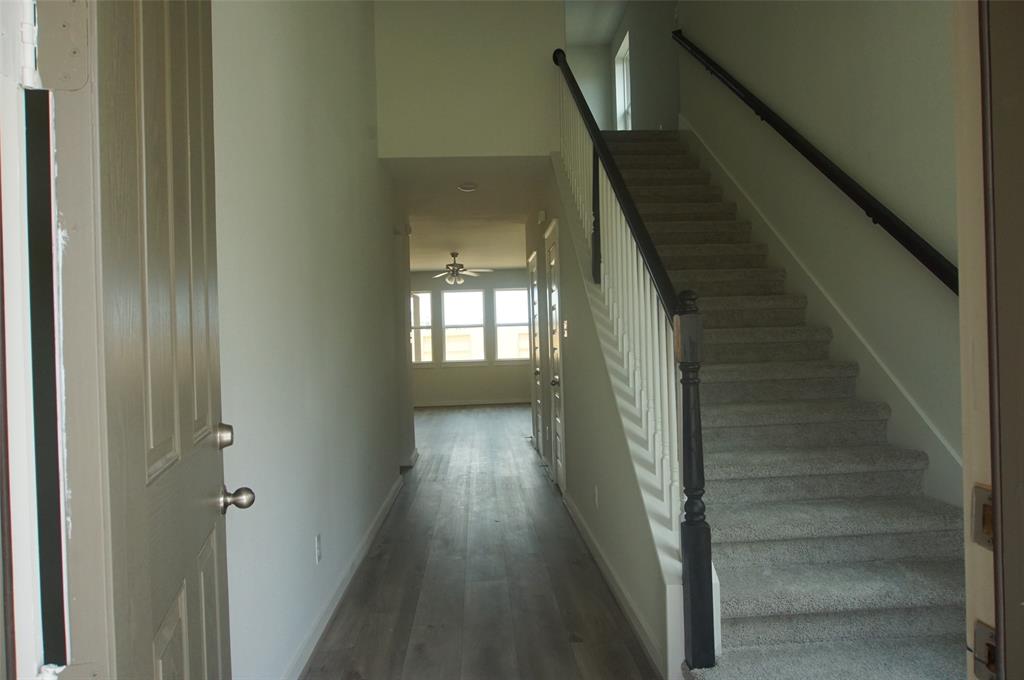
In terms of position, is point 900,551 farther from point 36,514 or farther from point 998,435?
point 36,514

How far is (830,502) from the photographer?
2572 mm

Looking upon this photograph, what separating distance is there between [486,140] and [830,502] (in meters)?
3.19

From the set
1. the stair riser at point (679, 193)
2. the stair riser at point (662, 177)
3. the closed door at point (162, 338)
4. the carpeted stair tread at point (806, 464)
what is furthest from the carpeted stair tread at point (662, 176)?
the closed door at point (162, 338)

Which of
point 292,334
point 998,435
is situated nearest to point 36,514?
point 998,435

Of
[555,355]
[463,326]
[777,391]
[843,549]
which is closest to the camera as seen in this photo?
[843,549]

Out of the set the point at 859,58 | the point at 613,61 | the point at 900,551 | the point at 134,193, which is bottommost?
the point at 900,551

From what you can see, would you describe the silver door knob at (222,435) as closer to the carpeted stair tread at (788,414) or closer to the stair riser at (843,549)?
the stair riser at (843,549)

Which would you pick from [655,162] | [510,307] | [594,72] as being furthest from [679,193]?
[510,307]

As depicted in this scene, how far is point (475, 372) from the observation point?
12.1 meters

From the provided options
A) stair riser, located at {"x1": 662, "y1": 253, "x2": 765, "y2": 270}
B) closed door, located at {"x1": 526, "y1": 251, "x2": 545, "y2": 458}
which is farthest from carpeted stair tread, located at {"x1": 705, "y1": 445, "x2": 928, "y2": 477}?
closed door, located at {"x1": 526, "y1": 251, "x2": 545, "y2": 458}

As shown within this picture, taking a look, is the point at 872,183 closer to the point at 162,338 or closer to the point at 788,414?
the point at 788,414

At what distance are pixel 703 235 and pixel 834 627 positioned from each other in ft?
8.44

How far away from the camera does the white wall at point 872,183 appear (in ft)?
8.31

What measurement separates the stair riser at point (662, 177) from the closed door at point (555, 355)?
2.30 feet
